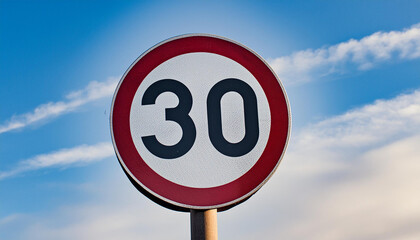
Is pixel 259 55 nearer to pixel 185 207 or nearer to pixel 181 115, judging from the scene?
pixel 181 115

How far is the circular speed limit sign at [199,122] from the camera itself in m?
1.67

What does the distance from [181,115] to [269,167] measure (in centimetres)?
33

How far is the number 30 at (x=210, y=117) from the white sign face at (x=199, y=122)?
1cm

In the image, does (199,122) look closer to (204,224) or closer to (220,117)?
(220,117)

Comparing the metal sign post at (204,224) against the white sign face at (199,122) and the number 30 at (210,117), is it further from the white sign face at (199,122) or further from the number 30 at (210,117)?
the number 30 at (210,117)

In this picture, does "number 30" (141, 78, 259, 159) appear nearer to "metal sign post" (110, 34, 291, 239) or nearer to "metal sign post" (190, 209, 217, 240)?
"metal sign post" (110, 34, 291, 239)

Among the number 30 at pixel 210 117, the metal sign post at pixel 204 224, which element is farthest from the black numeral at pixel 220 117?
the metal sign post at pixel 204 224

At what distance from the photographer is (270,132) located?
68.1 inches

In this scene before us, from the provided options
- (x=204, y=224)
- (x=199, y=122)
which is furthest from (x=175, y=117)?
(x=204, y=224)

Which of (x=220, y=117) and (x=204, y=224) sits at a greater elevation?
(x=220, y=117)

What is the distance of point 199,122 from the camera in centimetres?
174

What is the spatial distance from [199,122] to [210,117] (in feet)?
0.14

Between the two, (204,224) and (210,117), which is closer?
(204,224)


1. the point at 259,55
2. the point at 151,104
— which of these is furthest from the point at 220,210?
the point at 259,55
